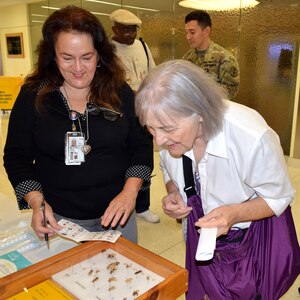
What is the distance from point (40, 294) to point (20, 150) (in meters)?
0.60

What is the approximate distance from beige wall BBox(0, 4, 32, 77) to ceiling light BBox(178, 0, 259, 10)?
175 inches

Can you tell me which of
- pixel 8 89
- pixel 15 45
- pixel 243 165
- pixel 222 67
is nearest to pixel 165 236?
pixel 222 67

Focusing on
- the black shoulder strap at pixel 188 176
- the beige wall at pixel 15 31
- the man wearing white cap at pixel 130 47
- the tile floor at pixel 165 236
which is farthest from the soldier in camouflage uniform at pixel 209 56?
the beige wall at pixel 15 31

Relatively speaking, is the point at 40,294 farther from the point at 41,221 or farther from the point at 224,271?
the point at 224,271

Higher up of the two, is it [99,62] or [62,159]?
[99,62]

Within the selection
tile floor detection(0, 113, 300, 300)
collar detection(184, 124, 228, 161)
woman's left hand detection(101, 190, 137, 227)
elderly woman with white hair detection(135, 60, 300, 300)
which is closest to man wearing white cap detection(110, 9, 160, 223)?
tile floor detection(0, 113, 300, 300)

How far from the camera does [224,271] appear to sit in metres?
1.10

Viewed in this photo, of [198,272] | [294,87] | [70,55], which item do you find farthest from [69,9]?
[294,87]

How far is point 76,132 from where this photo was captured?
124 centimetres

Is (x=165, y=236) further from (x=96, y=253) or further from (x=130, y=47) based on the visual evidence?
(x=96, y=253)

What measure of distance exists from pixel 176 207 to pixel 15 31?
849cm

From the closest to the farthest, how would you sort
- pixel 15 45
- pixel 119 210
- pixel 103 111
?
pixel 119 210 < pixel 103 111 < pixel 15 45

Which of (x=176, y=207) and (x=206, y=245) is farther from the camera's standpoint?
(x=176, y=207)

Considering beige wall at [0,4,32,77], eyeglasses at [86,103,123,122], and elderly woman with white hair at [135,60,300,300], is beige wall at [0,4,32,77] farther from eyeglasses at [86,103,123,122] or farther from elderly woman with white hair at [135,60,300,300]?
elderly woman with white hair at [135,60,300,300]
